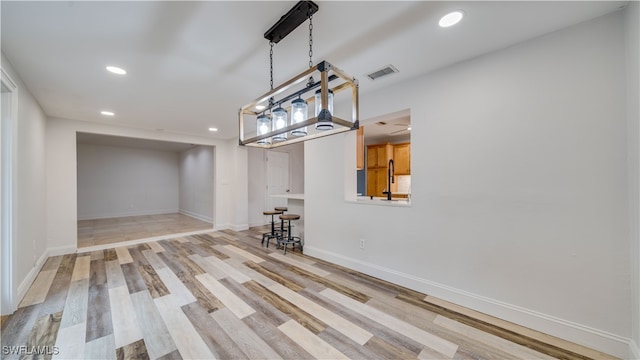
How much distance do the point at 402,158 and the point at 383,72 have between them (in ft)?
12.0

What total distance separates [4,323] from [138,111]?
2953 millimetres

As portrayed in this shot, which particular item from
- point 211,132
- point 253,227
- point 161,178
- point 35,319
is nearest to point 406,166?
point 253,227

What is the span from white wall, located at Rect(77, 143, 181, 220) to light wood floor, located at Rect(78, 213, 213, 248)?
655 mm

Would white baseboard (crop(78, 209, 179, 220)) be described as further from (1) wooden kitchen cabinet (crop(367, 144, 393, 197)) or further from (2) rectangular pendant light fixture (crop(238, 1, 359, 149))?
(2) rectangular pendant light fixture (crop(238, 1, 359, 149))

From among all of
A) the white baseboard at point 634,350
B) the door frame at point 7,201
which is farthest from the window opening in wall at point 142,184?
the white baseboard at point 634,350

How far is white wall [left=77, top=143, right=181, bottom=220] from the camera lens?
769cm

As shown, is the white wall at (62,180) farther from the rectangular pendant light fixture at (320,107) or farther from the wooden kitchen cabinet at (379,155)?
the wooden kitchen cabinet at (379,155)

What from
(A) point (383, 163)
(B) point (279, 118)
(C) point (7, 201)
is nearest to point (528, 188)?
(B) point (279, 118)

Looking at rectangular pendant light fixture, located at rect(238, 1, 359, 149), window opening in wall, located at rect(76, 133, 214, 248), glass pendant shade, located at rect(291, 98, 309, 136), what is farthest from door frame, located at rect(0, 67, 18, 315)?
window opening in wall, located at rect(76, 133, 214, 248)

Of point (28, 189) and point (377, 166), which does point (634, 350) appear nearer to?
point (377, 166)

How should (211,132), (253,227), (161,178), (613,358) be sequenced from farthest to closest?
(161,178), (253,227), (211,132), (613,358)

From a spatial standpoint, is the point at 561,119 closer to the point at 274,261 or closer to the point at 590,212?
the point at 590,212

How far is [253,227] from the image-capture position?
6.42 metres

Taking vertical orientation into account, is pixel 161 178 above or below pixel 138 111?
below
